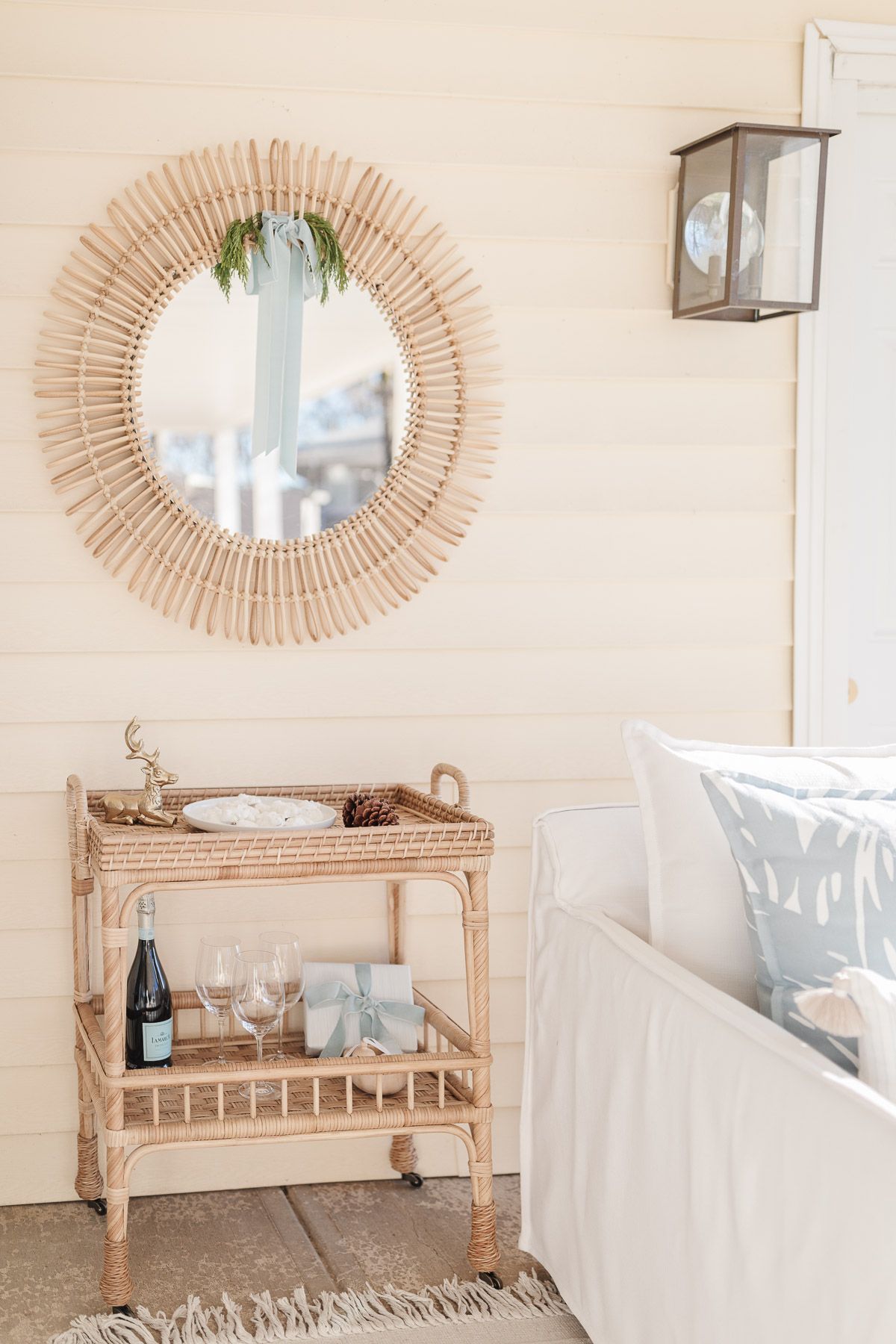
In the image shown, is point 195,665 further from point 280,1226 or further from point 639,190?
point 639,190

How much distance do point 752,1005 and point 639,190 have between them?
1553mm

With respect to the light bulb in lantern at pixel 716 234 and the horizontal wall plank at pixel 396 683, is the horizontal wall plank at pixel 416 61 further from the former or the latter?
the horizontal wall plank at pixel 396 683

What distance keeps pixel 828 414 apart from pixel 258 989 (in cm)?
156

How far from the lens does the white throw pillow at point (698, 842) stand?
65.8 inches

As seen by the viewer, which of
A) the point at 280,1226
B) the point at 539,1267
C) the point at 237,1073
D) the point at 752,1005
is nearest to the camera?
the point at 752,1005

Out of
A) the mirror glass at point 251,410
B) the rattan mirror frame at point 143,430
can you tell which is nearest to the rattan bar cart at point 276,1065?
the rattan mirror frame at point 143,430

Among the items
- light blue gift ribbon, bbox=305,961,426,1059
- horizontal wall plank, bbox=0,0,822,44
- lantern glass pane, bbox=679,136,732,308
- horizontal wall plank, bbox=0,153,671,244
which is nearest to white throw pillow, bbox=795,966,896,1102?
light blue gift ribbon, bbox=305,961,426,1059

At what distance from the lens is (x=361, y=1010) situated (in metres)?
2.16

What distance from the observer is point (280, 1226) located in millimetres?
2211

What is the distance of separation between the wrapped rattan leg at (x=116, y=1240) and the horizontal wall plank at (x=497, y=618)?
2.92 feet

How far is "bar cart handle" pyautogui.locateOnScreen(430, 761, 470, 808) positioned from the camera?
2.18 meters

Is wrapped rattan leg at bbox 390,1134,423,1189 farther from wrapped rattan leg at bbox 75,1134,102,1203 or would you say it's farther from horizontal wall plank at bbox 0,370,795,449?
horizontal wall plank at bbox 0,370,795,449

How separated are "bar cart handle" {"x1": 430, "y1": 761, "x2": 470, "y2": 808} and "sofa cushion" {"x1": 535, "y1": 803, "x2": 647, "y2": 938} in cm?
24

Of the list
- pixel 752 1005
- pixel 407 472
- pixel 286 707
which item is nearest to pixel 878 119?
pixel 407 472
